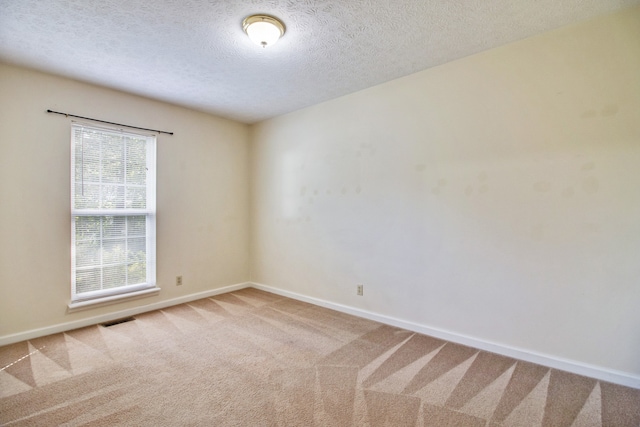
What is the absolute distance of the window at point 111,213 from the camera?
3191 millimetres

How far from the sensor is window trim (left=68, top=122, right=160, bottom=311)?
314 cm

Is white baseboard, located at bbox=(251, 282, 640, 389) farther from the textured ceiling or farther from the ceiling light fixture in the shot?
the ceiling light fixture

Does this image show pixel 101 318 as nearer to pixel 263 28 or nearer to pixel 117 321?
pixel 117 321

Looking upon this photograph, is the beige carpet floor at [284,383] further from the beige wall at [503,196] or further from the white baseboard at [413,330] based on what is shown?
the beige wall at [503,196]

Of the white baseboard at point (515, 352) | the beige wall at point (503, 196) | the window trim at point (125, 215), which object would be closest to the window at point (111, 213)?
the window trim at point (125, 215)

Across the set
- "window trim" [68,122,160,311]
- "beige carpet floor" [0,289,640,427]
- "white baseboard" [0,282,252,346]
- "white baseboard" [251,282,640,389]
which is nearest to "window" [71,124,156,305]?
"window trim" [68,122,160,311]

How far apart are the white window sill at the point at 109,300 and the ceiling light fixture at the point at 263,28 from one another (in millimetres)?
3086

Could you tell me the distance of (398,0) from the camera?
1965mm

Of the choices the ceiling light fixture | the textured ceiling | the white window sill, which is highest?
the textured ceiling

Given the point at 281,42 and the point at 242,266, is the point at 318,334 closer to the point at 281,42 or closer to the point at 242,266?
the point at 242,266

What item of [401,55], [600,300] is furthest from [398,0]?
[600,300]

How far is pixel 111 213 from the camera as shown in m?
3.40

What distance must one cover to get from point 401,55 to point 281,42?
41.7 inches

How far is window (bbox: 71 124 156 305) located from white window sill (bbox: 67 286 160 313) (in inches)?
1.1
